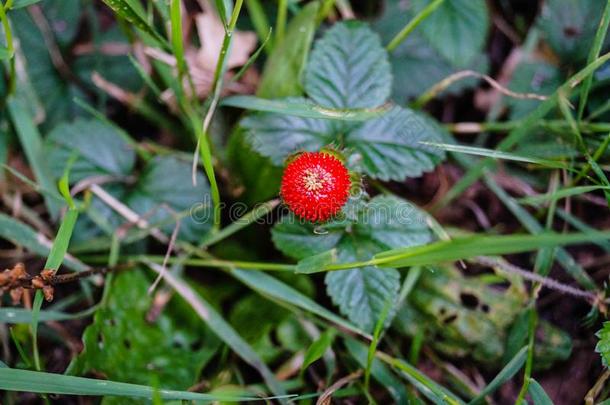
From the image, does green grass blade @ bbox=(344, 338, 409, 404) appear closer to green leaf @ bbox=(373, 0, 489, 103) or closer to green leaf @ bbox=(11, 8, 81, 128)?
green leaf @ bbox=(373, 0, 489, 103)

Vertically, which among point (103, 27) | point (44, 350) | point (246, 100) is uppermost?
point (103, 27)

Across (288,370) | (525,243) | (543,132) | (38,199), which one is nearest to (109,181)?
(38,199)

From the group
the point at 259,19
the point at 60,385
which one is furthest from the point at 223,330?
the point at 259,19

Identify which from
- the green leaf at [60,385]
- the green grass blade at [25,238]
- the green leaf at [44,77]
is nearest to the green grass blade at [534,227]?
the green leaf at [60,385]

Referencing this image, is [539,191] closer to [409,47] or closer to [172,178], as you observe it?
[409,47]

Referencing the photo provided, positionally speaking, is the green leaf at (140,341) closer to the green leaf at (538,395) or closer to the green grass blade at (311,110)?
the green grass blade at (311,110)

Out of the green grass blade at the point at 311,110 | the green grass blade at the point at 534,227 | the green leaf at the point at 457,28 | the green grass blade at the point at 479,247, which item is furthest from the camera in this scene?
the green leaf at the point at 457,28

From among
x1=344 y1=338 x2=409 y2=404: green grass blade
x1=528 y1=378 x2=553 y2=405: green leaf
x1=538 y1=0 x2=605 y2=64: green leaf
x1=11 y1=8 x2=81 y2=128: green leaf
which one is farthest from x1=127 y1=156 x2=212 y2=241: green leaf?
x1=538 y1=0 x2=605 y2=64: green leaf
